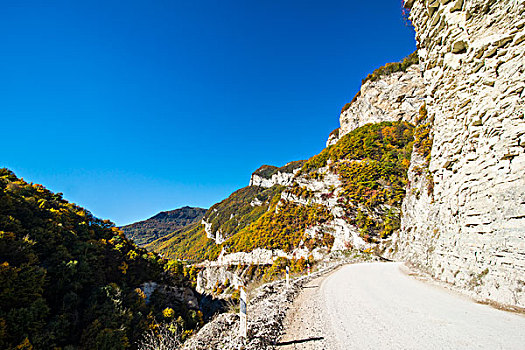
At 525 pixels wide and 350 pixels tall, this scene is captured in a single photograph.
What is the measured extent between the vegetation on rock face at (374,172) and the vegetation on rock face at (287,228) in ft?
17.7

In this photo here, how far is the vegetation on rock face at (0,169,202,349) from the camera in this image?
7098 millimetres

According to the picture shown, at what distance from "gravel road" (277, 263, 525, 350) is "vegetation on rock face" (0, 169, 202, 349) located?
8.14 meters

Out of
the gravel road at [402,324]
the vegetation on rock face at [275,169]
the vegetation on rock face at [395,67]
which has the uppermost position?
the vegetation on rock face at [275,169]

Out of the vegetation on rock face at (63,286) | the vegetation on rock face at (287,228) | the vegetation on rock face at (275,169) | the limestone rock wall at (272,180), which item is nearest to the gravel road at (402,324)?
the vegetation on rock face at (63,286)

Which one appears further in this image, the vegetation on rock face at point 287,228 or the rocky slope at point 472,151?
the vegetation on rock face at point 287,228

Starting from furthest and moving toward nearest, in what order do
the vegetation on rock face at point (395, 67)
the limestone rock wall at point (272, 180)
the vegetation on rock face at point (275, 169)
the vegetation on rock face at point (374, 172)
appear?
the vegetation on rock face at point (275, 169) < the limestone rock wall at point (272, 180) < the vegetation on rock face at point (395, 67) < the vegetation on rock face at point (374, 172)

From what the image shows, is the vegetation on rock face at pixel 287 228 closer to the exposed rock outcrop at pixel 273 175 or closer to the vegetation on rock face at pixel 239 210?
the vegetation on rock face at pixel 239 210

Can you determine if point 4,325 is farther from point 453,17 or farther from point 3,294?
point 453,17

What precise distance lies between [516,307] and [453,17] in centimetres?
964

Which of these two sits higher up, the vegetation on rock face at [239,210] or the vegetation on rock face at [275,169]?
the vegetation on rock face at [275,169]

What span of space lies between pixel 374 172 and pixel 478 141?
926 inches

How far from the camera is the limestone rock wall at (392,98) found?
1492 inches

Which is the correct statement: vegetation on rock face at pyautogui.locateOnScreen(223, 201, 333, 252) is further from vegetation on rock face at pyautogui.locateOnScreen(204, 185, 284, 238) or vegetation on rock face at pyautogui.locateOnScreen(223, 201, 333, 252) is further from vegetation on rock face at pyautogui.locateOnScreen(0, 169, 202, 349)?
vegetation on rock face at pyautogui.locateOnScreen(204, 185, 284, 238)

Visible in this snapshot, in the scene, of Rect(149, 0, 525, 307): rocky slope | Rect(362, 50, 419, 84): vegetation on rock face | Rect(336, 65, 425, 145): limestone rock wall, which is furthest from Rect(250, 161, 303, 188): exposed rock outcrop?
Rect(149, 0, 525, 307): rocky slope
